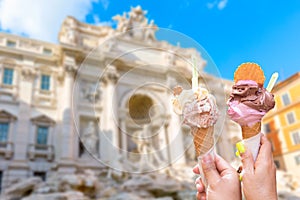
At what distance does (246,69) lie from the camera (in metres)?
2.04

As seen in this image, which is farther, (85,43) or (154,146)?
(85,43)

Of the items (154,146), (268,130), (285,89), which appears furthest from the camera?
(268,130)

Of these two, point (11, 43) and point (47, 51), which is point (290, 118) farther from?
point (11, 43)

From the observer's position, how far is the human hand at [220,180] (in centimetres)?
188

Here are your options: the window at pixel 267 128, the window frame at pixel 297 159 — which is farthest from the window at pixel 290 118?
the window frame at pixel 297 159

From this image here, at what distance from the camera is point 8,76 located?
52.5 ft

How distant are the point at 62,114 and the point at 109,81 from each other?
3838mm

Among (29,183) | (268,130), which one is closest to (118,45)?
(29,183)

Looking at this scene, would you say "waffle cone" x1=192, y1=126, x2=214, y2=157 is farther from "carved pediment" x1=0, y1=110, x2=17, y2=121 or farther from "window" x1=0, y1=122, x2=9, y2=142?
"carved pediment" x1=0, y1=110, x2=17, y2=121

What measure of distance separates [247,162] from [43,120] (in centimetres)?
1562

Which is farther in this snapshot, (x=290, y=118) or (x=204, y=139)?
(x=290, y=118)

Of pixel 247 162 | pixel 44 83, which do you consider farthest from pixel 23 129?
pixel 247 162

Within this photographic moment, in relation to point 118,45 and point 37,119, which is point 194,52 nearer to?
Result: point 37,119

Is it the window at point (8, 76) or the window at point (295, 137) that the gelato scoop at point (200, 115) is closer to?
the window at point (8, 76)
